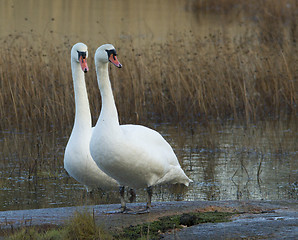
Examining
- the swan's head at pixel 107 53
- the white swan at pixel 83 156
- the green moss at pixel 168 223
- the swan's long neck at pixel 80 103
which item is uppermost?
the swan's head at pixel 107 53

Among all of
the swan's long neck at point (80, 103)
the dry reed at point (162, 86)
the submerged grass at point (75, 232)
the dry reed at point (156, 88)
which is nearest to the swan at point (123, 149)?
the submerged grass at point (75, 232)

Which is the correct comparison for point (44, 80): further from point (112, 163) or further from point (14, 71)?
point (112, 163)

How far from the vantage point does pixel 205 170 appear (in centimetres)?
870

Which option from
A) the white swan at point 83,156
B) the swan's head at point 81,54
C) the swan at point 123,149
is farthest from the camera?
the swan's head at point 81,54

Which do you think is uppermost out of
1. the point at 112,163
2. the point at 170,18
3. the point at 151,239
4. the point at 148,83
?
the point at 170,18

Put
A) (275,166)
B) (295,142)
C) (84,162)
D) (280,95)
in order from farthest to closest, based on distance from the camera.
Answer: (280,95)
(295,142)
(275,166)
(84,162)

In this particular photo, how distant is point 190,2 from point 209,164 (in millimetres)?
25796

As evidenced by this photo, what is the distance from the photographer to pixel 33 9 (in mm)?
29812

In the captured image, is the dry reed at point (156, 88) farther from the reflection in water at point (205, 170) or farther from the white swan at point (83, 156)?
the white swan at point (83, 156)

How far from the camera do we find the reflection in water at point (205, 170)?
7398 millimetres

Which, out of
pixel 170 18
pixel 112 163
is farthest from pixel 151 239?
pixel 170 18

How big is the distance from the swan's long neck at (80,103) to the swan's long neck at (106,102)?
4.82 ft

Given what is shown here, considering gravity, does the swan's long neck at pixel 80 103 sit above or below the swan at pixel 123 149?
above

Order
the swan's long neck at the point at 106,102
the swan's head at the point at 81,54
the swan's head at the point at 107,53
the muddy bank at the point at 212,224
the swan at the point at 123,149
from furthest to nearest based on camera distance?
the swan's head at the point at 81,54, the swan's head at the point at 107,53, the swan's long neck at the point at 106,102, the swan at the point at 123,149, the muddy bank at the point at 212,224
